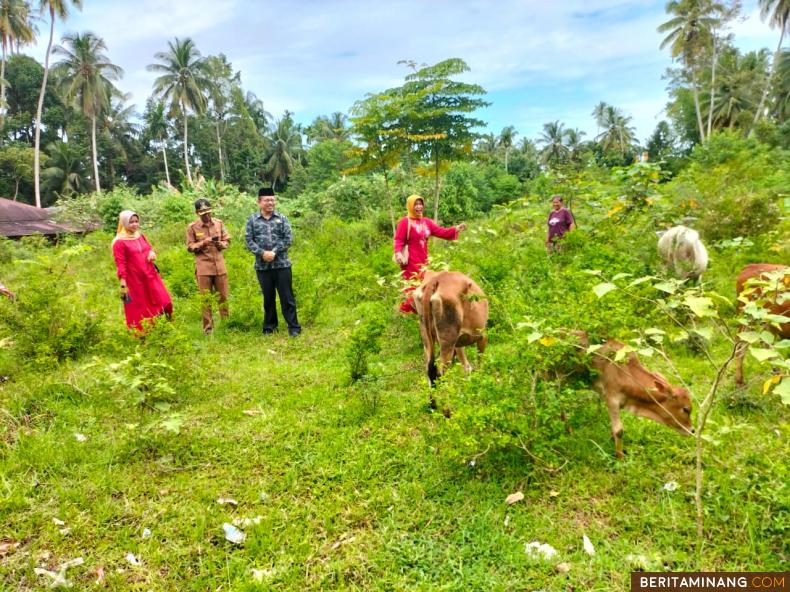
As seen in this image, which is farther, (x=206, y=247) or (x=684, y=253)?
(x=206, y=247)

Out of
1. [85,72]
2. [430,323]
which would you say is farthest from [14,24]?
[430,323]

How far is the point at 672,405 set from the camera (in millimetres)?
2848

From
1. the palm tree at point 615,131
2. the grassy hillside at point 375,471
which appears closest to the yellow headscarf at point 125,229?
the grassy hillside at point 375,471

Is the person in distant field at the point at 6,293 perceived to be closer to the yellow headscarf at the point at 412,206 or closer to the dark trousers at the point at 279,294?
the dark trousers at the point at 279,294

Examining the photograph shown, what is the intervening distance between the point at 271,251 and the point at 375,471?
13.5 ft

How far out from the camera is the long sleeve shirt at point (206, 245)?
6.72m

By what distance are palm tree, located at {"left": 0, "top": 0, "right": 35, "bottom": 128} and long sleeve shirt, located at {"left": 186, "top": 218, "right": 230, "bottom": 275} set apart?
35688 millimetres

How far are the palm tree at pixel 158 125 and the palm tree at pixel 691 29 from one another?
44.1m

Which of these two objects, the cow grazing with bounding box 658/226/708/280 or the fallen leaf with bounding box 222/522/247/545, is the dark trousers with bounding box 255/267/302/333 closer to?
the fallen leaf with bounding box 222/522/247/545

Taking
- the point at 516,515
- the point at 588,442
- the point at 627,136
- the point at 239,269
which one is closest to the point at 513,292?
the point at 588,442

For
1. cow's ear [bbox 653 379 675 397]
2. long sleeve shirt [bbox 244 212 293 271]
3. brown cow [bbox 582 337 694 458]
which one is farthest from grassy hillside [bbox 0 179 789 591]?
long sleeve shirt [bbox 244 212 293 271]

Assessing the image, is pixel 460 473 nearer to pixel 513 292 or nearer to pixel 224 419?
pixel 513 292

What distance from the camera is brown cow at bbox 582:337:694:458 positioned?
9.30 ft

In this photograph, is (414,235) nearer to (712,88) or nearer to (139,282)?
(139,282)
